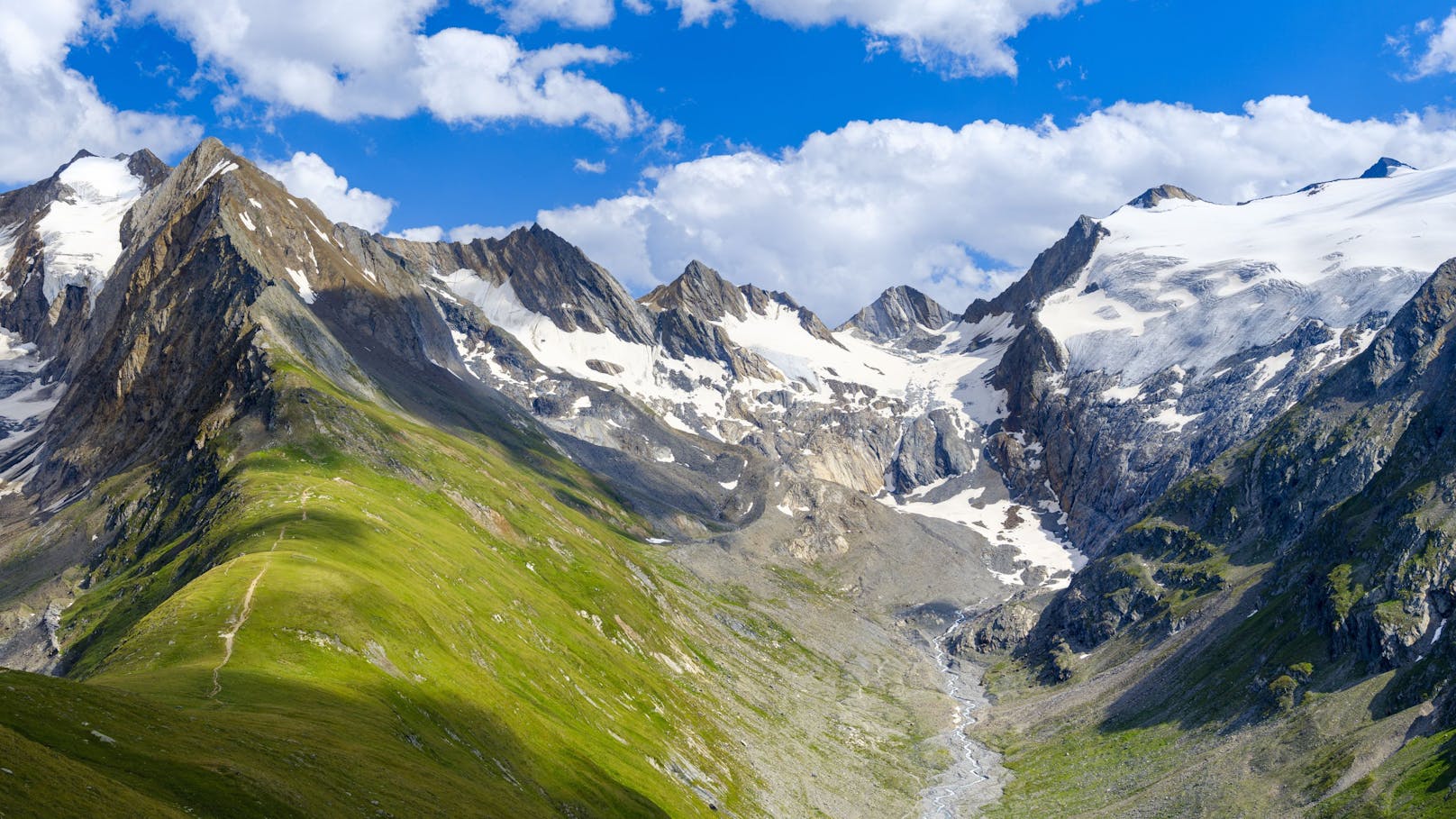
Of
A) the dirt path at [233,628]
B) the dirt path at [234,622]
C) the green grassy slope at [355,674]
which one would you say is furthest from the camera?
the dirt path at [234,622]

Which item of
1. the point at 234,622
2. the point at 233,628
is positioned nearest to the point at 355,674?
the point at 233,628

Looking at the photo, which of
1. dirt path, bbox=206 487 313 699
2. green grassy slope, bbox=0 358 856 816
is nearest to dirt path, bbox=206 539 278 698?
dirt path, bbox=206 487 313 699

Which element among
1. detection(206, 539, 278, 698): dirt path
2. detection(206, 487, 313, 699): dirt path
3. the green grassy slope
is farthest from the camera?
detection(206, 487, 313, 699): dirt path

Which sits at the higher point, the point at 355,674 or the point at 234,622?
the point at 234,622

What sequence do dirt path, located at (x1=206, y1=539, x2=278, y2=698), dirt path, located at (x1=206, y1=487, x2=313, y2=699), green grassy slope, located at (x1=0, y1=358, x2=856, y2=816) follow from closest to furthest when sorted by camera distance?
green grassy slope, located at (x1=0, y1=358, x2=856, y2=816) → dirt path, located at (x1=206, y1=539, x2=278, y2=698) → dirt path, located at (x1=206, y1=487, x2=313, y2=699)

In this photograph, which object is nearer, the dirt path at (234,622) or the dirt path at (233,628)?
the dirt path at (233,628)

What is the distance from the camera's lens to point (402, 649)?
312 ft

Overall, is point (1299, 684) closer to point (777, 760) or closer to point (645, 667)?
point (777, 760)

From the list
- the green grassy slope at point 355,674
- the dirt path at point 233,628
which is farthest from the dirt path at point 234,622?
the green grassy slope at point 355,674

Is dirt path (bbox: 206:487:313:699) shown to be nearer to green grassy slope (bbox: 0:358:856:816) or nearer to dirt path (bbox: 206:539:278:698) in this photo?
dirt path (bbox: 206:539:278:698)

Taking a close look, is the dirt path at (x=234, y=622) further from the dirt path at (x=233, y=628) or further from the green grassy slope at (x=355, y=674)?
the green grassy slope at (x=355, y=674)

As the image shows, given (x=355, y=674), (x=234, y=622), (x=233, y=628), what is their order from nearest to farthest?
(x=355, y=674) → (x=233, y=628) → (x=234, y=622)

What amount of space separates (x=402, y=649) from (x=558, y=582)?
8608 cm

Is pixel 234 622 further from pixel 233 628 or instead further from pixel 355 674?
pixel 355 674
